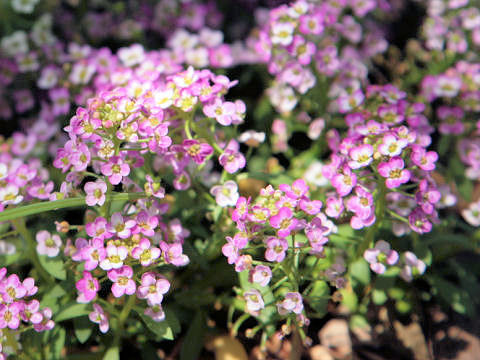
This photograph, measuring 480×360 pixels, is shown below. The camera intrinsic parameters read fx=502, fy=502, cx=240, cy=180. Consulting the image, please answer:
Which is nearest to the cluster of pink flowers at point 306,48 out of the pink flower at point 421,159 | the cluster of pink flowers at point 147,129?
the cluster of pink flowers at point 147,129

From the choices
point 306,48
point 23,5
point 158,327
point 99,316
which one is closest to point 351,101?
point 306,48

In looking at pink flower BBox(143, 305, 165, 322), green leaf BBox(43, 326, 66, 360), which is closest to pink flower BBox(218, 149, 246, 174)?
pink flower BBox(143, 305, 165, 322)

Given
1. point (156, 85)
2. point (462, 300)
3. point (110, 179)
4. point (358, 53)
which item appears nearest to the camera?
point (110, 179)

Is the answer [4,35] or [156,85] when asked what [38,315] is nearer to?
[156,85]

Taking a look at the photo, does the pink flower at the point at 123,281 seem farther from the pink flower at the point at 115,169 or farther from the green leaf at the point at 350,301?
the green leaf at the point at 350,301

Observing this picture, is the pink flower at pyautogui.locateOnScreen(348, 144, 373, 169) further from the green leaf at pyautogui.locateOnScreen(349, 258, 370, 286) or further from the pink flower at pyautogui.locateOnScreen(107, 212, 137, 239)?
the pink flower at pyautogui.locateOnScreen(107, 212, 137, 239)

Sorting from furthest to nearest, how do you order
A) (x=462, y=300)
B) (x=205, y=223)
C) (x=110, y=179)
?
(x=205, y=223) < (x=462, y=300) < (x=110, y=179)

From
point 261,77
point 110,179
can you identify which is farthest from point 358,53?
point 110,179
